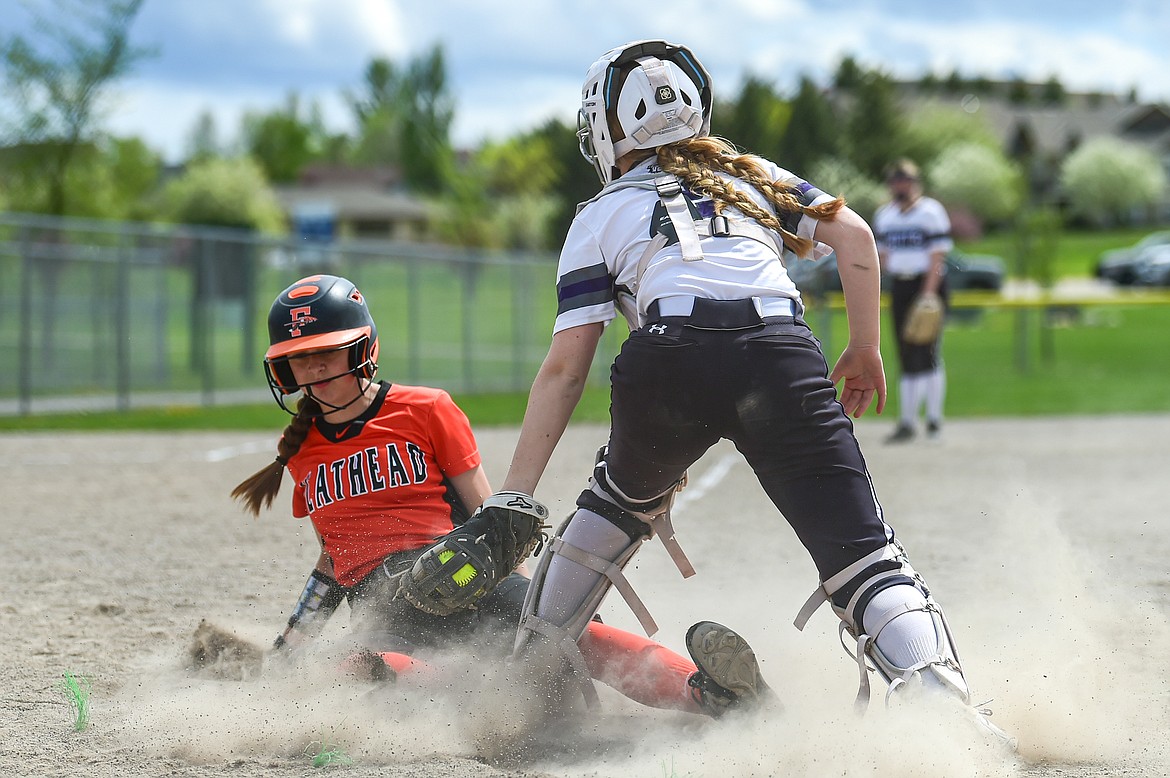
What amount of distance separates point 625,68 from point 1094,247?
74.2 meters

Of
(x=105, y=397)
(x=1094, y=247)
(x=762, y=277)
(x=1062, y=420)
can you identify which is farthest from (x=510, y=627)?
(x=1094, y=247)

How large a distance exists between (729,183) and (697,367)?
0.59m

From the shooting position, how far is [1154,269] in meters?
46.9

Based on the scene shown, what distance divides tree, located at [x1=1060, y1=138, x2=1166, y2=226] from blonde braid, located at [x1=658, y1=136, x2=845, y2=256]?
3296 inches

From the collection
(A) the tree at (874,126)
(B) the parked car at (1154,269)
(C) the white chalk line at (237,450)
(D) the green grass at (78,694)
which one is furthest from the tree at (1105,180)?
(D) the green grass at (78,694)

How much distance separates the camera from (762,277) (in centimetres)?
333

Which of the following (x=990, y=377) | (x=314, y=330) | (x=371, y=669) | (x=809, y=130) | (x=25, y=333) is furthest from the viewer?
(x=809, y=130)

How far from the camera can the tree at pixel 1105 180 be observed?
267ft

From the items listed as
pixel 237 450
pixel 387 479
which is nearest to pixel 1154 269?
pixel 237 450

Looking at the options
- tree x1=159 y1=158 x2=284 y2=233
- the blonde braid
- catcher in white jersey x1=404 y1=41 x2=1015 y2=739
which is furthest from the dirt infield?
tree x1=159 y1=158 x2=284 y2=233

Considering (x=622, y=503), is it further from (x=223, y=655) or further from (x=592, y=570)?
(x=223, y=655)

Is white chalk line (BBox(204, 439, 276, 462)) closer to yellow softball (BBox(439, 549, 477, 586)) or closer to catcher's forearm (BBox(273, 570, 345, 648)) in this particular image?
catcher's forearm (BBox(273, 570, 345, 648))

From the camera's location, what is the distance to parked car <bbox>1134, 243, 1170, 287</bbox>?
4656 cm

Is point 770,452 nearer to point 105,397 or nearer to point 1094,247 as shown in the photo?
point 105,397
